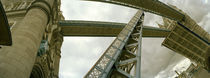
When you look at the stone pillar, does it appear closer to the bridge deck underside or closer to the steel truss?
the steel truss

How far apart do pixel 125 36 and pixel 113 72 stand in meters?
1.89

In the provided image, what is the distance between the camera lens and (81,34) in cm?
1756

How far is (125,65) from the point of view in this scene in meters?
4.50

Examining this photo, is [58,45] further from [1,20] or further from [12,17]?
[1,20]

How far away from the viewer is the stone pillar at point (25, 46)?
563cm

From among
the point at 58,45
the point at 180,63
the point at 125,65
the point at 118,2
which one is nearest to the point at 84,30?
the point at 58,45

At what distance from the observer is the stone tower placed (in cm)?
583

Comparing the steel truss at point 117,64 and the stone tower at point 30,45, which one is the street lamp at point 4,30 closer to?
the stone tower at point 30,45

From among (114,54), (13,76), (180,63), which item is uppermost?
(114,54)

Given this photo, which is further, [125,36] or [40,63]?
[40,63]

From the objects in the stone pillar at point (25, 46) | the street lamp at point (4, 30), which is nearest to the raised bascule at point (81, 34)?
the stone pillar at point (25, 46)

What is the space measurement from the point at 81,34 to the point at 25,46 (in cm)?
1094

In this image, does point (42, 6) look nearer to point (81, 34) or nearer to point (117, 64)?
point (117, 64)

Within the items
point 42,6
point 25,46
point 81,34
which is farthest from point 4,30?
point 81,34
